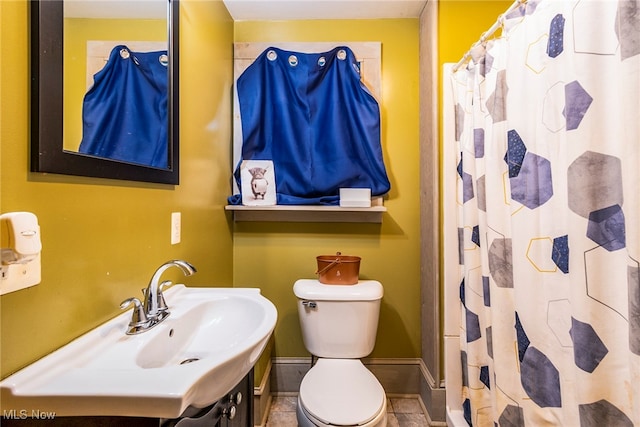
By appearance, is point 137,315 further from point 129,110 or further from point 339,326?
point 339,326

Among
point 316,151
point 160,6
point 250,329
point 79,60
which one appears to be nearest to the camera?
point 79,60

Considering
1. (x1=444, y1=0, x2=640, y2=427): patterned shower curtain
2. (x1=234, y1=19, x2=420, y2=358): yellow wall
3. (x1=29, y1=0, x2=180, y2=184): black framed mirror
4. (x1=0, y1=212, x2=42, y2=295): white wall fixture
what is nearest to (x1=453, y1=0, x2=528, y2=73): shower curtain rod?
(x1=444, y1=0, x2=640, y2=427): patterned shower curtain

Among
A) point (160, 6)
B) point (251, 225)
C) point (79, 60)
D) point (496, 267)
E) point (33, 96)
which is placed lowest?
point (496, 267)

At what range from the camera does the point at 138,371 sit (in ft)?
1.94

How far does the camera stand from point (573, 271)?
0.79m

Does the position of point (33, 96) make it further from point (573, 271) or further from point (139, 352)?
point (573, 271)

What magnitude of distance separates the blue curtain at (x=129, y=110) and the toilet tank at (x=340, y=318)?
3.19 ft

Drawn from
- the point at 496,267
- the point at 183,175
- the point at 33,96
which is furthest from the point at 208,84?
the point at 496,267

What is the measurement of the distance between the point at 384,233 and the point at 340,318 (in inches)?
23.4

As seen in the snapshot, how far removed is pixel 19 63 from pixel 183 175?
2.20ft

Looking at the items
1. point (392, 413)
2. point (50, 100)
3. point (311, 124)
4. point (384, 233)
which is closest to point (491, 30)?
point (311, 124)

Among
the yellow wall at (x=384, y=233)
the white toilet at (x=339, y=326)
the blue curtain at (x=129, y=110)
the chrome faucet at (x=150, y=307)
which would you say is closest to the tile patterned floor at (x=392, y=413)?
the yellow wall at (x=384, y=233)

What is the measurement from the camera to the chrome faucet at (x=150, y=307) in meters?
0.83

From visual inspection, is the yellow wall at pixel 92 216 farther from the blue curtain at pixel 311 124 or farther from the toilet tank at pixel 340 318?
the toilet tank at pixel 340 318
